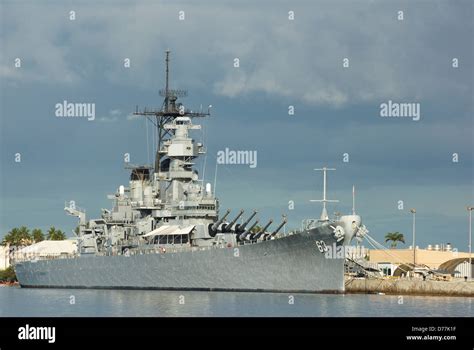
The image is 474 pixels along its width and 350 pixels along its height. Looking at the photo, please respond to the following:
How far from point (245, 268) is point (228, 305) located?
35.1 feet

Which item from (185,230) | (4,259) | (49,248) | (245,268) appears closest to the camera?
(245,268)

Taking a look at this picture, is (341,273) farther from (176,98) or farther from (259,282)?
(176,98)

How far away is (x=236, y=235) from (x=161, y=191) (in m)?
9.67

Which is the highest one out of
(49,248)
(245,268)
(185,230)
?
(185,230)

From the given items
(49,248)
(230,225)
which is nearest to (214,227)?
(230,225)

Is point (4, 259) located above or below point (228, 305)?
above

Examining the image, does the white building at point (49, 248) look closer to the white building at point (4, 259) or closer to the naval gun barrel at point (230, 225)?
the white building at point (4, 259)

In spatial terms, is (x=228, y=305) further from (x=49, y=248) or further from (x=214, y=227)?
(x=49, y=248)

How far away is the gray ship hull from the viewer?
6900 centimetres

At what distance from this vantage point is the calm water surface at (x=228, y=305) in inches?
2229

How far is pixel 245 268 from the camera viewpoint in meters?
70.9

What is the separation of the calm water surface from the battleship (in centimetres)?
172

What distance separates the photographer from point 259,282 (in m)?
70.9

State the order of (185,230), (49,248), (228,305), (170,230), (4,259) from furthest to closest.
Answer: (4,259)
(49,248)
(170,230)
(185,230)
(228,305)
